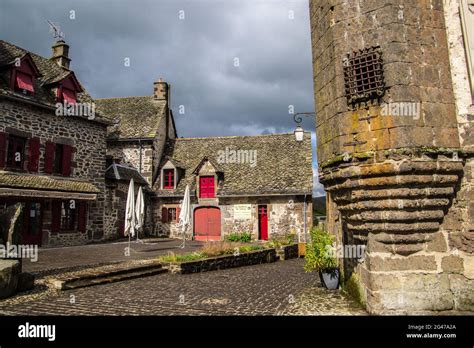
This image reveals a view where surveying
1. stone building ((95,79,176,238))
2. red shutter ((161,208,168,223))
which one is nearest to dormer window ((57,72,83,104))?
stone building ((95,79,176,238))

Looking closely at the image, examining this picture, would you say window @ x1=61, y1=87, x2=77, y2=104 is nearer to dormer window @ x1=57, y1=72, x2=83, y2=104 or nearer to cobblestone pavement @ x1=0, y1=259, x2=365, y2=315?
dormer window @ x1=57, y1=72, x2=83, y2=104

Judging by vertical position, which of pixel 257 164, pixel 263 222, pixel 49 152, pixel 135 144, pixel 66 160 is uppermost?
pixel 135 144

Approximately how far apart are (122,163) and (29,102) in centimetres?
890

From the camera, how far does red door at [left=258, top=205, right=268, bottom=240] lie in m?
21.5

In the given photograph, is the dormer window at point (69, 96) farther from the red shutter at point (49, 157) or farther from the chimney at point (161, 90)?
the chimney at point (161, 90)

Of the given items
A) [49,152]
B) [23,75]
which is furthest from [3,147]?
[23,75]

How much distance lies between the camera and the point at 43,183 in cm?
1623

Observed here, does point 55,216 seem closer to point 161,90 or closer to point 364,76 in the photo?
point 161,90

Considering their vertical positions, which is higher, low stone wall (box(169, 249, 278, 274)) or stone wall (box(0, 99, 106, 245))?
stone wall (box(0, 99, 106, 245))

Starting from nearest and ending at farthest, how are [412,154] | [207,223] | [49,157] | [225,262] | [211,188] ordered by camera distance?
1. [412,154]
2. [225,262]
3. [49,157]
4. [207,223]
5. [211,188]

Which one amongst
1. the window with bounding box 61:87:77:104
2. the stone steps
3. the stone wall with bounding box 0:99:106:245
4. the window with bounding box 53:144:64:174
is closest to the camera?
the stone steps

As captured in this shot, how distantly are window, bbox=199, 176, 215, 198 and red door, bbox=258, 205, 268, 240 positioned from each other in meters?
3.42

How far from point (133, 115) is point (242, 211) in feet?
38.5

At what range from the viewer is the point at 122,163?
24359 millimetres
